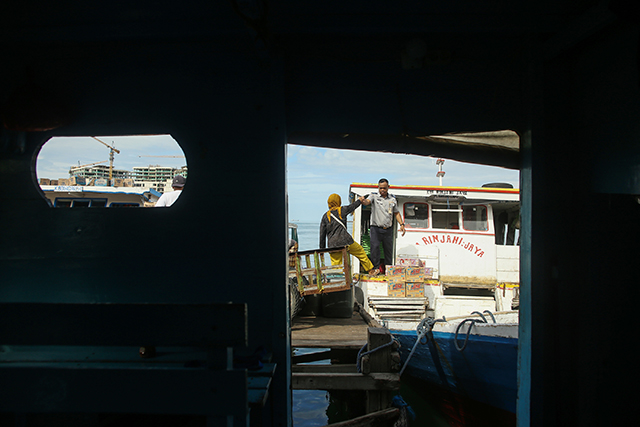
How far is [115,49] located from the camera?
2811 mm

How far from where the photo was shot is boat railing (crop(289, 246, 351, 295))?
6.31m

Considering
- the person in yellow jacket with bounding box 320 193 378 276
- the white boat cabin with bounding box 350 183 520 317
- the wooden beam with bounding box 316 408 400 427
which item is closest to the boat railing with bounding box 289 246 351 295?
the person in yellow jacket with bounding box 320 193 378 276

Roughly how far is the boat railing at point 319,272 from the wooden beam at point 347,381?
5.61ft

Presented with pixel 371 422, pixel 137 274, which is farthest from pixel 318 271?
pixel 137 274

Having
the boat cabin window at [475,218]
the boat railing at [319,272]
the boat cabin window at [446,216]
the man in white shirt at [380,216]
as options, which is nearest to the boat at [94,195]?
the man in white shirt at [380,216]

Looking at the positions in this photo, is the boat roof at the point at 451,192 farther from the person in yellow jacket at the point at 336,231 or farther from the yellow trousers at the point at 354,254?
the yellow trousers at the point at 354,254

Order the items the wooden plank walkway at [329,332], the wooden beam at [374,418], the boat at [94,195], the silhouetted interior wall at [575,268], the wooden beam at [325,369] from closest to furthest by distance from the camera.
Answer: the silhouetted interior wall at [575,268]
the wooden beam at [374,418]
the wooden plank walkway at [329,332]
the wooden beam at [325,369]
the boat at [94,195]

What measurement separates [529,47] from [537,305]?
1.83 m

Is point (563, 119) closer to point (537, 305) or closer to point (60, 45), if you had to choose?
point (537, 305)

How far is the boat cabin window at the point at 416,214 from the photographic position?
34.0 ft

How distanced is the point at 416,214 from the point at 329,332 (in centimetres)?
551

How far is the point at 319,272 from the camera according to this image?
247 inches

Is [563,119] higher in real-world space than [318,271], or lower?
higher

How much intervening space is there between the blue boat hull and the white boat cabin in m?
3.12
